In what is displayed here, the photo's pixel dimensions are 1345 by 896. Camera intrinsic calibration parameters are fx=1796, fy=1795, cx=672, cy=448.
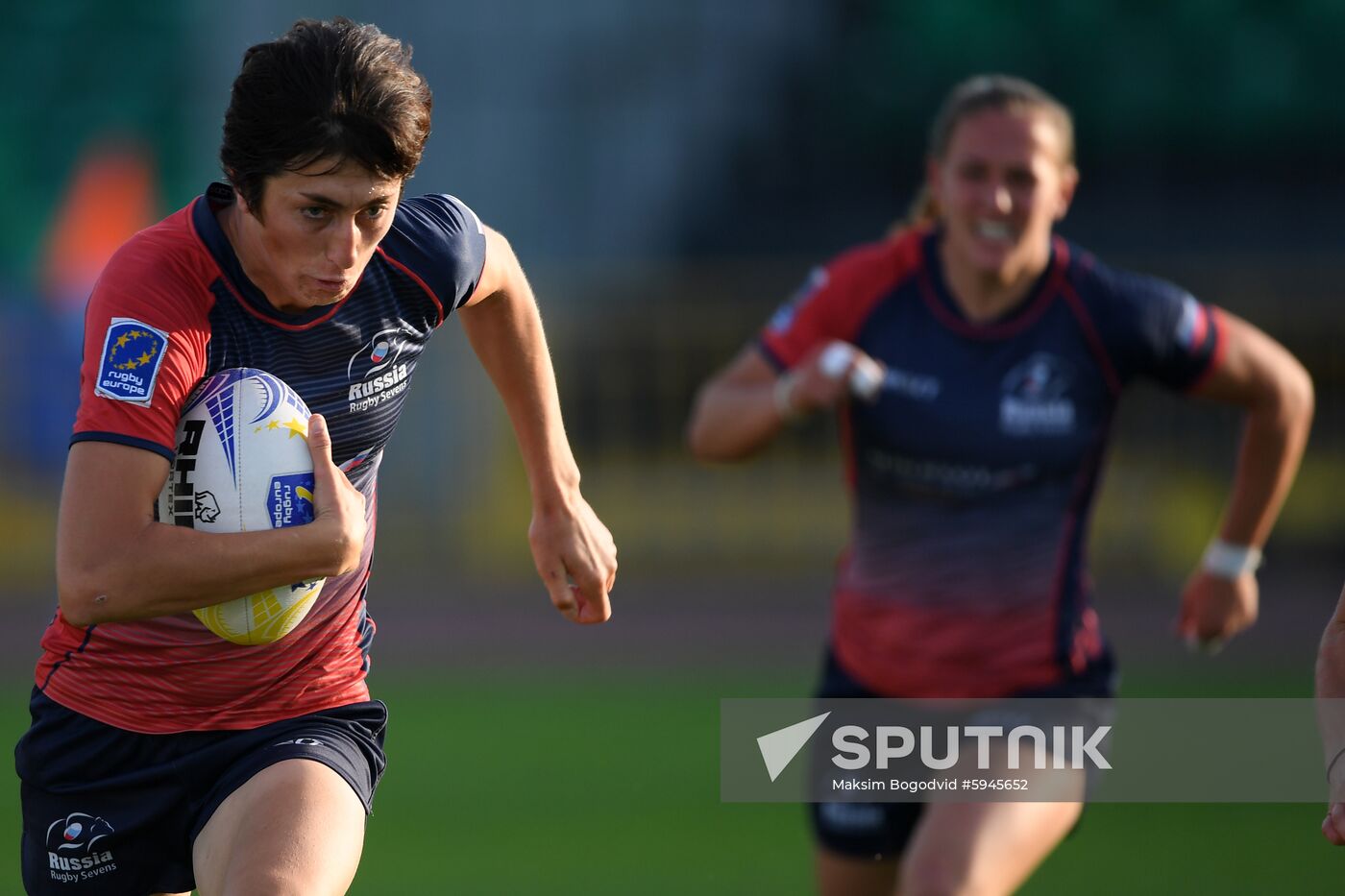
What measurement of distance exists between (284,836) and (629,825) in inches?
176

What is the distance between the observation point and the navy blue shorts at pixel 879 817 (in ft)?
15.9

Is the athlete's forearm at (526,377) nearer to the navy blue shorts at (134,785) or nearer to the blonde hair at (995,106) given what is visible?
the navy blue shorts at (134,785)

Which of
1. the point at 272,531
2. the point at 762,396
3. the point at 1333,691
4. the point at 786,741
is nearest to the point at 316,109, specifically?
the point at 272,531

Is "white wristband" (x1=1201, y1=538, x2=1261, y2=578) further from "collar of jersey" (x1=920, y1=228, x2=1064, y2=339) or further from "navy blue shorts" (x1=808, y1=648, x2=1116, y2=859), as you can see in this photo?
"collar of jersey" (x1=920, y1=228, x2=1064, y2=339)

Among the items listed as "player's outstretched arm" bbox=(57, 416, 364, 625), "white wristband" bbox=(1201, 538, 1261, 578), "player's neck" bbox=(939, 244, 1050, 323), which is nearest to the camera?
"player's outstretched arm" bbox=(57, 416, 364, 625)

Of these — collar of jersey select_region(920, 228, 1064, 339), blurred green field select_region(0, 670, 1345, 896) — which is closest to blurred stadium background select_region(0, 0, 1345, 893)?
blurred green field select_region(0, 670, 1345, 896)

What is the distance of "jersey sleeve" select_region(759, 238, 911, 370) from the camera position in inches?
203

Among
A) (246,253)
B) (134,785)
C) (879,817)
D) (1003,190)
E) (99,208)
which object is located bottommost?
(879,817)

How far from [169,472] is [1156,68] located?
49.9 ft

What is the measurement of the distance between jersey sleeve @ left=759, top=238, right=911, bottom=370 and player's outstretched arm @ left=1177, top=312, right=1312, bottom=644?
95 cm

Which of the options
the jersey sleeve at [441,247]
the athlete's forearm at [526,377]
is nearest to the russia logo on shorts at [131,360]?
the jersey sleeve at [441,247]

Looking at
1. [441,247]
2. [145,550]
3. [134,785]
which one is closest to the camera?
[145,550]

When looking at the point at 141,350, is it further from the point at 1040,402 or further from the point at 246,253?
the point at 1040,402

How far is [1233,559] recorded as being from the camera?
17.2 ft
